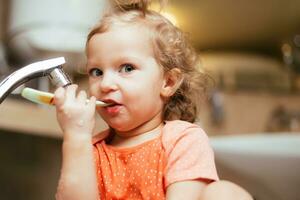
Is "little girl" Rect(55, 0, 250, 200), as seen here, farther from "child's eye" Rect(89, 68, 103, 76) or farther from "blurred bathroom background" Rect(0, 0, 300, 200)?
"blurred bathroom background" Rect(0, 0, 300, 200)

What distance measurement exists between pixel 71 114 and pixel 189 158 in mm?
151

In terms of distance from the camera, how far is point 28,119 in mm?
1136

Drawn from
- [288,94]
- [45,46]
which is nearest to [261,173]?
[288,94]

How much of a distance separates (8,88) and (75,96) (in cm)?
7

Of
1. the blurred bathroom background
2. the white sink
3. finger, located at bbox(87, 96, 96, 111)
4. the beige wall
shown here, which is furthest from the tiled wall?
finger, located at bbox(87, 96, 96, 111)

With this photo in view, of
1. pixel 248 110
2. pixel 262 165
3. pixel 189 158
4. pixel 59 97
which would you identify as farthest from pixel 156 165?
pixel 248 110

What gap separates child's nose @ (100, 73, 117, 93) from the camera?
58cm

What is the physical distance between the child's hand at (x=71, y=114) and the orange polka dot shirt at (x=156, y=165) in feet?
0.27

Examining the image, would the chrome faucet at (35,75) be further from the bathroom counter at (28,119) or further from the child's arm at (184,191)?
the bathroom counter at (28,119)

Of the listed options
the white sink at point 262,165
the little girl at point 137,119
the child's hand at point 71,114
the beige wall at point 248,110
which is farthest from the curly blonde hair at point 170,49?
the beige wall at point 248,110

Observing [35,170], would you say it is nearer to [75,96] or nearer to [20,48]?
[20,48]

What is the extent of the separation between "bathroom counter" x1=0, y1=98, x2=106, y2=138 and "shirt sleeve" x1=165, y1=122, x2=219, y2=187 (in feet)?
1.87

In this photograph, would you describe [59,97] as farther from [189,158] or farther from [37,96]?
[189,158]

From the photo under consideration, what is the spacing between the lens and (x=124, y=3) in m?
0.65
